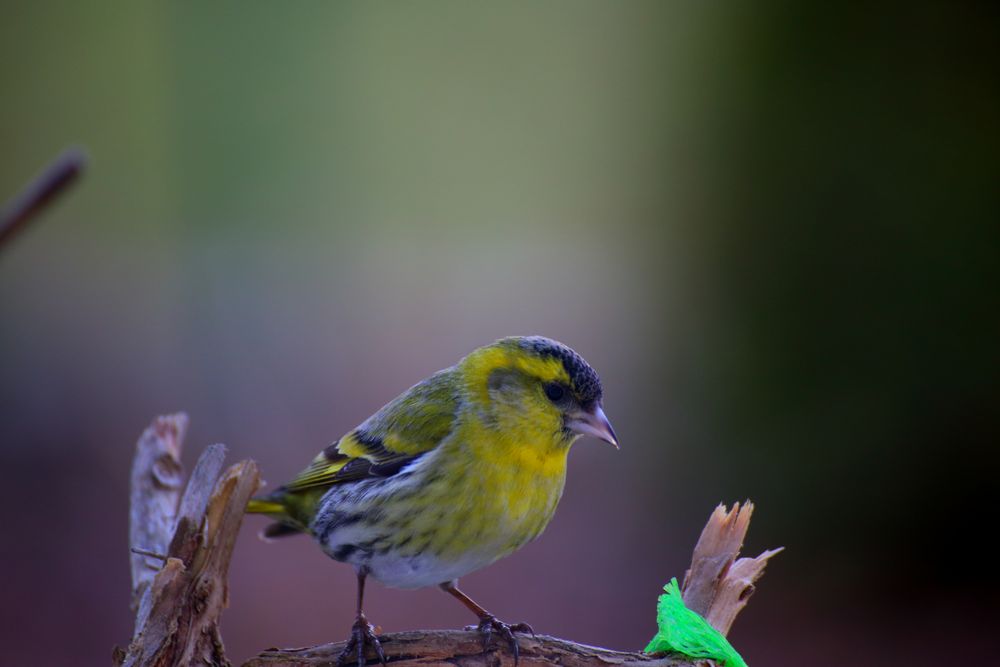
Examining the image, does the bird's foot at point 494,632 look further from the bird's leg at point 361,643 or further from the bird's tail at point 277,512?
the bird's tail at point 277,512

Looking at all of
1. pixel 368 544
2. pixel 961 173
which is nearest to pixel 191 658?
pixel 368 544

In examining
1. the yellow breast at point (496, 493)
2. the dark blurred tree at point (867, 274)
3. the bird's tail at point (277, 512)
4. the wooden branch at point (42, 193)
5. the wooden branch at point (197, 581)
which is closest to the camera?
the wooden branch at point (42, 193)

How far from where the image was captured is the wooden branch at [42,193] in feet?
7.25

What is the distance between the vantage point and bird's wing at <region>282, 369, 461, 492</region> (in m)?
2.97

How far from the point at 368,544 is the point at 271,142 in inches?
473

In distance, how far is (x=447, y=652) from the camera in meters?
2.52

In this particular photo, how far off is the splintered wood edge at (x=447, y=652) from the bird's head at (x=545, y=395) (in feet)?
1.90

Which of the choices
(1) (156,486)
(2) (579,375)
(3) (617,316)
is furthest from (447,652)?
(3) (617,316)

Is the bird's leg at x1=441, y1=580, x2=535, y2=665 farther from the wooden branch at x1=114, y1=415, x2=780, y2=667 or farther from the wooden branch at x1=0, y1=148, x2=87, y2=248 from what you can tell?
the wooden branch at x1=0, y1=148, x2=87, y2=248

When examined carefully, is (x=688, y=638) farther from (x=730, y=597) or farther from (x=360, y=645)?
(x=360, y=645)

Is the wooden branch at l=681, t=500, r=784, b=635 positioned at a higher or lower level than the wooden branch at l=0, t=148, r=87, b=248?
lower

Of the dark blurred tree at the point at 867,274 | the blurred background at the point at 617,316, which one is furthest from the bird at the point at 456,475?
the dark blurred tree at the point at 867,274

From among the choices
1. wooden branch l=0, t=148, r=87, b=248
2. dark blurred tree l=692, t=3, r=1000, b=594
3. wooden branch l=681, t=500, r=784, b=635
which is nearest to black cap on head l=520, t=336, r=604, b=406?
wooden branch l=681, t=500, r=784, b=635

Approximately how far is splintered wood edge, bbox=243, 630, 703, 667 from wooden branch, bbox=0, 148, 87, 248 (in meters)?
1.17
